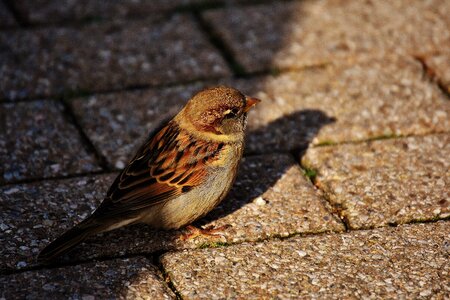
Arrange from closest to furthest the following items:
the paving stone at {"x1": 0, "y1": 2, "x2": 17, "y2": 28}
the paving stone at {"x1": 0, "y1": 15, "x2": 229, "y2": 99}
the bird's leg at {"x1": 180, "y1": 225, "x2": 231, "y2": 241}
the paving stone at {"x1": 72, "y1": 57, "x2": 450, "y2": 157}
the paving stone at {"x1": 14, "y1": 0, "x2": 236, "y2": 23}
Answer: the bird's leg at {"x1": 180, "y1": 225, "x2": 231, "y2": 241}, the paving stone at {"x1": 72, "y1": 57, "x2": 450, "y2": 157}, the paving stone at {"x1": 0, "y1": 15, "x2": 229, "y2": 99}, the paving stone at {"x1": 0, "y1": 2, "x2": 17, "y2": 28}, the paving stone at {"x1": 14, "y1": 0, "x2": 236, "y2": 23}

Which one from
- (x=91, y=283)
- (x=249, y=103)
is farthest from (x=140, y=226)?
(x=249, y=103)

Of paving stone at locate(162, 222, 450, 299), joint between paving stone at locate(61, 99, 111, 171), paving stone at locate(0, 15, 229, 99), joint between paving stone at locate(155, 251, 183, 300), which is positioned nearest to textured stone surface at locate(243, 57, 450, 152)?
paving stone at locate(0, 15, 229, 99)

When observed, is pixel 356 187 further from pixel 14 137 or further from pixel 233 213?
pixel 14 137

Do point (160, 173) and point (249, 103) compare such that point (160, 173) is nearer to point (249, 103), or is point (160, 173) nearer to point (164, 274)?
point (164, 274)

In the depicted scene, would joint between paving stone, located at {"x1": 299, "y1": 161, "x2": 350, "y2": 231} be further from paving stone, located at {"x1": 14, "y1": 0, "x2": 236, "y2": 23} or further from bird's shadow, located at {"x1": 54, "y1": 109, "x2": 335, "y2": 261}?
paving stone, located at {"x1": 14, "y1": 0, "x2": 236, "y2": 23}

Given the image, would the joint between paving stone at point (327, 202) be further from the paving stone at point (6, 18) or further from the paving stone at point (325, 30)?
the paving stone at point (6, 18)

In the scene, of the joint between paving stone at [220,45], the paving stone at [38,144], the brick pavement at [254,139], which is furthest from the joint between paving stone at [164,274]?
the joint between paving stone at [220,45]
